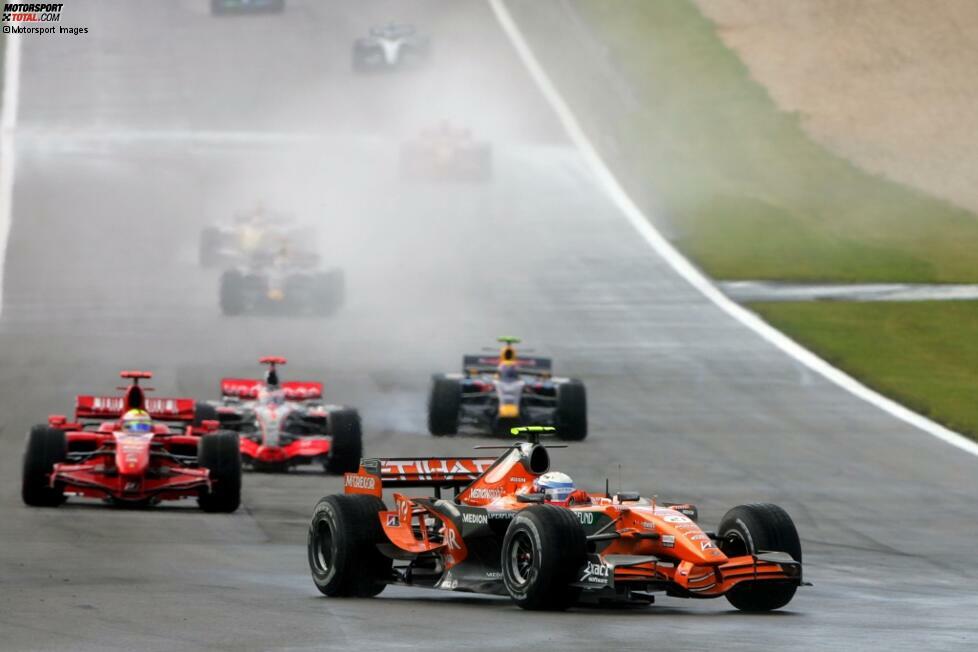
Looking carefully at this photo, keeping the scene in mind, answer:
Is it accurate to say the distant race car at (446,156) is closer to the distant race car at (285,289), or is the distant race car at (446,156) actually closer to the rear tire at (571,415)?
the distant race car at (285,289)

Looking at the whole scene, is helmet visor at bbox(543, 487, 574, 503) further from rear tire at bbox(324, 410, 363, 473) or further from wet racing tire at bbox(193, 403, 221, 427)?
wet racing tire at bbox(193, 403, 221, 427)

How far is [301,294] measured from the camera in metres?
43.5

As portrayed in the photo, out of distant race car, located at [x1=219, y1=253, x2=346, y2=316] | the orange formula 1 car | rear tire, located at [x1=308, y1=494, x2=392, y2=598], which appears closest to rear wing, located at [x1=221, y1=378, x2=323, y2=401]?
the orange formula 1 car

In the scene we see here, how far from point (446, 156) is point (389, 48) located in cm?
1444

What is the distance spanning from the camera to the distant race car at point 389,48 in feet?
244

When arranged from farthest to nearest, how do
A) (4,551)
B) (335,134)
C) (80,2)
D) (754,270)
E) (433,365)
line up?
1. (80,2)
2. (335,134)
3. (754,270)
4. (433,365)
5. (4,551)

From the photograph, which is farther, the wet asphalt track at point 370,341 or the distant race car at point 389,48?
the distant race car at point 389,48

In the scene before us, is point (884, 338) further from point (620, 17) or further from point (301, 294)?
point (620, 17)

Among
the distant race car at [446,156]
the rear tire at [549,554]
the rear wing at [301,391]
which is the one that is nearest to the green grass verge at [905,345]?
the rear wing at [301,391]

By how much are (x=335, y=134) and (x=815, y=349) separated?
99.9ft

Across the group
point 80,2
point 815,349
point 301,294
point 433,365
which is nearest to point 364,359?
point 433,365

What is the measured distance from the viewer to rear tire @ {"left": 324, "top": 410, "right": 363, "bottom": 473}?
2664 centimetres

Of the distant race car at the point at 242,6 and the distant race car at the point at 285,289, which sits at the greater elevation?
the distant race car at the point at 242,6

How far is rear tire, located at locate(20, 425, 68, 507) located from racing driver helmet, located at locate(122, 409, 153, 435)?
2.72ft
